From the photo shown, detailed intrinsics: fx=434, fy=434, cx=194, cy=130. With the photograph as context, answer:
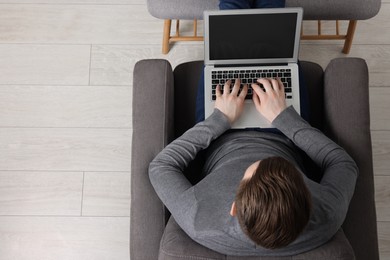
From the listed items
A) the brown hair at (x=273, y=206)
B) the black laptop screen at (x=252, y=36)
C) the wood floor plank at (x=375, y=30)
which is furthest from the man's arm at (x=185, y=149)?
the wood floor plank at (x=375, y=30)

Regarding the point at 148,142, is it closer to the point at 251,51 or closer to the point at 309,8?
the point at 251,51

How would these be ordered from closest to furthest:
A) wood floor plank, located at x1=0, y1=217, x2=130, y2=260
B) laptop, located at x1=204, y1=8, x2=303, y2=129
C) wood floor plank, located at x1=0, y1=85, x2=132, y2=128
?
laptop, located at x1=204, y1=8, x2=303, y2=129, wood floor plank, located at x1=0, y1=217, x2=130, y2=260, wood floor plank, located at x1=0, y1=85, x2=132, y2=128

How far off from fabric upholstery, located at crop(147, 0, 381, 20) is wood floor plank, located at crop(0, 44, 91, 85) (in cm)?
46

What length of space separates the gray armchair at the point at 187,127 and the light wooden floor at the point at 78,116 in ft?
1.52

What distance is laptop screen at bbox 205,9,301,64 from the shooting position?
3.80 feet

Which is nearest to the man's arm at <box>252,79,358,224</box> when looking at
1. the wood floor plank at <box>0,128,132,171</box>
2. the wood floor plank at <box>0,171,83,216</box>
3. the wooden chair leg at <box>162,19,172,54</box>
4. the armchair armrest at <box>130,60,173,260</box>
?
the armchair armrest at <box>130,60,173,260</box>

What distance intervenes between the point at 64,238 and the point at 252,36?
0.99 metres

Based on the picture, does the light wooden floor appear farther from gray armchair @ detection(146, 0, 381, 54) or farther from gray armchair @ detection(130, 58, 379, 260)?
gray armchair @ detection(130, 58, 379, 260)

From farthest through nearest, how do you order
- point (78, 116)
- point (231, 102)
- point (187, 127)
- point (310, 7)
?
point (78, 116)
point (310, 7)
point (187, 127)
point (231, 102)

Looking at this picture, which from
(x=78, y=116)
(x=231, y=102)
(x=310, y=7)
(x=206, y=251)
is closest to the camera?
(x=206, y=251)

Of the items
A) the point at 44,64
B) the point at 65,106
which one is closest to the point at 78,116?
the point at 65,106

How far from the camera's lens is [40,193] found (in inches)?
63.8

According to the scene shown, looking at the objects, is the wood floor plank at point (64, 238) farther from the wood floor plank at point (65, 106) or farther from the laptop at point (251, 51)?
the laptop at point (251, 51)

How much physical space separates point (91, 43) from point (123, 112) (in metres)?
0.32
